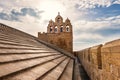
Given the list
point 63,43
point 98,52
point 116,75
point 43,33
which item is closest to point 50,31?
point 43,33

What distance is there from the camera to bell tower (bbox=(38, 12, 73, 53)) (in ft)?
101

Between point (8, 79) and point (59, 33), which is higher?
point (59, 33)

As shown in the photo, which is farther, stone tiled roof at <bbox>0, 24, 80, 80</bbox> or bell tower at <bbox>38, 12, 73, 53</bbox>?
bell tower at <bbox>38, 12, 73, 53</bbox>

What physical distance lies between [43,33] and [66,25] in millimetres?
4638

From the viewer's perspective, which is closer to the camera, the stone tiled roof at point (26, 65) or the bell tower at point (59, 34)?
the stone tiled roof at point (26, 65)

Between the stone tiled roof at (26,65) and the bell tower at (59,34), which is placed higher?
the bell tower at (59,34)

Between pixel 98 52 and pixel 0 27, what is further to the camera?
pixel 0 27

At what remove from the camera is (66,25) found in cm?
3120

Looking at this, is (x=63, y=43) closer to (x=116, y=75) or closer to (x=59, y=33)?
(x=59, y=33)

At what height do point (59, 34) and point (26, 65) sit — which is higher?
point (59, 34)

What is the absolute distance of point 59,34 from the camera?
3061cm

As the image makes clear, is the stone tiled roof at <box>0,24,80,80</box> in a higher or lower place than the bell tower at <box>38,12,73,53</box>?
lower

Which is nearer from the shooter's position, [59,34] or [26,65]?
[26,65]

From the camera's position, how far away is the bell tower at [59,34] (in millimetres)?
30656
